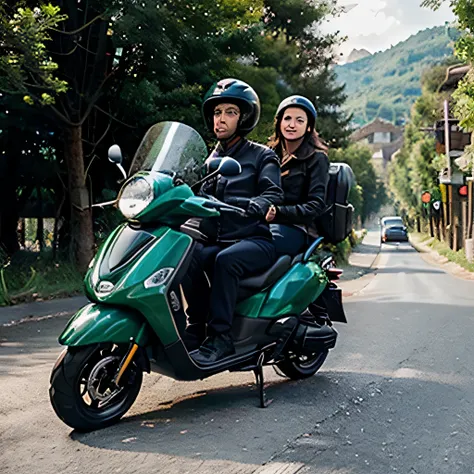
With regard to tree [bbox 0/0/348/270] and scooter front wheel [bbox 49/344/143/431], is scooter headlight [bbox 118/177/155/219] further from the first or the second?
tree [bbox 0/0/348/270]

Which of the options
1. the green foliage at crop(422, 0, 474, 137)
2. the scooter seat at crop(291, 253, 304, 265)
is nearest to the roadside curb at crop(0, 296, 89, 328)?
the scooter seat at crop(291, 253, 304, 265)

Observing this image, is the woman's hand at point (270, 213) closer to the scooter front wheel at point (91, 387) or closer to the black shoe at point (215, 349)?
the black shoe at point (215, 349)

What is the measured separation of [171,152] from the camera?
442cm

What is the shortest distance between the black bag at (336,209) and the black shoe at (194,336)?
4.90 ft

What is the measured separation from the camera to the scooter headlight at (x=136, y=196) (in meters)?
4.04

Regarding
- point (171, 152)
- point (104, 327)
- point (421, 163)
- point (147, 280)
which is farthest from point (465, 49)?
point (421, 163)

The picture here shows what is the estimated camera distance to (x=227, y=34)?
56.1ft

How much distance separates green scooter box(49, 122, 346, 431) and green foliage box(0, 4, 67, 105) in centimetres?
519

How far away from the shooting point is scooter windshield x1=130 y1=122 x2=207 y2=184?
4.38 meters

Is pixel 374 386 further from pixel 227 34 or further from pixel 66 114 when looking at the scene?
pixel 227 34

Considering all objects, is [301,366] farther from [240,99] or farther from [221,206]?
[240,99]

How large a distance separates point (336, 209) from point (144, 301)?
2.15 m

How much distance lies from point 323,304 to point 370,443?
1718 millimetres

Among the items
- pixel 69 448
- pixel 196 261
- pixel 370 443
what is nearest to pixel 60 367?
pixel 69 448
